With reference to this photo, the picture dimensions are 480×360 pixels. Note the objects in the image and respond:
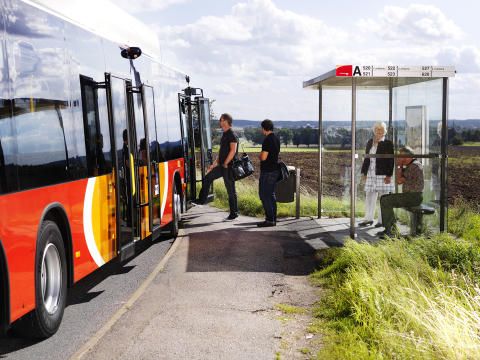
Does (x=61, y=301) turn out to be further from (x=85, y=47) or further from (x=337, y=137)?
(x=337, y=137)

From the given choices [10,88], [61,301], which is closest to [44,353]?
[61,301]

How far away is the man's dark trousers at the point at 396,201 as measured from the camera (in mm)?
12602

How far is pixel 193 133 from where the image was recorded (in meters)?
16.4

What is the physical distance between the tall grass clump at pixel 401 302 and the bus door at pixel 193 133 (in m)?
5.64

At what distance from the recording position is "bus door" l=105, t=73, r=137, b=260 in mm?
9250

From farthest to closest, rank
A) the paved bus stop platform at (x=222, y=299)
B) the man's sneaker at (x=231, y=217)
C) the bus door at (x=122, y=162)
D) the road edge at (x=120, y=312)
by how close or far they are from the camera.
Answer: the man's sneaker at (x=231, y=217)
the bus door at (x=122, y=162)
the paved bus stop platform at (x=222, y=299)
the road edge at (x=120, y=312)

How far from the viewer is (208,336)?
6.93m

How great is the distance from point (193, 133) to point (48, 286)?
9.45 meters

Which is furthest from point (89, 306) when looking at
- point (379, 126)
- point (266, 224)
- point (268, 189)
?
point (266, 224)

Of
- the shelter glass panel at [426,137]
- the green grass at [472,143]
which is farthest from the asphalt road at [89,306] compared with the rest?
the green grass at [472,143]

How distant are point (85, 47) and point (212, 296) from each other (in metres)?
3.07

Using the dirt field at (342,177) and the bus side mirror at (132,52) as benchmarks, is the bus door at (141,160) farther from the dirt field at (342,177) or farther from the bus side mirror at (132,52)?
the dirt field at (342,177)

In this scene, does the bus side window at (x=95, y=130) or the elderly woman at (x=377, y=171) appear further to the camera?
the elderly woman at (x=377, y=171)

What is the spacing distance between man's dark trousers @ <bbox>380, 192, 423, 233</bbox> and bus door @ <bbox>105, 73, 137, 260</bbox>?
173 inches
